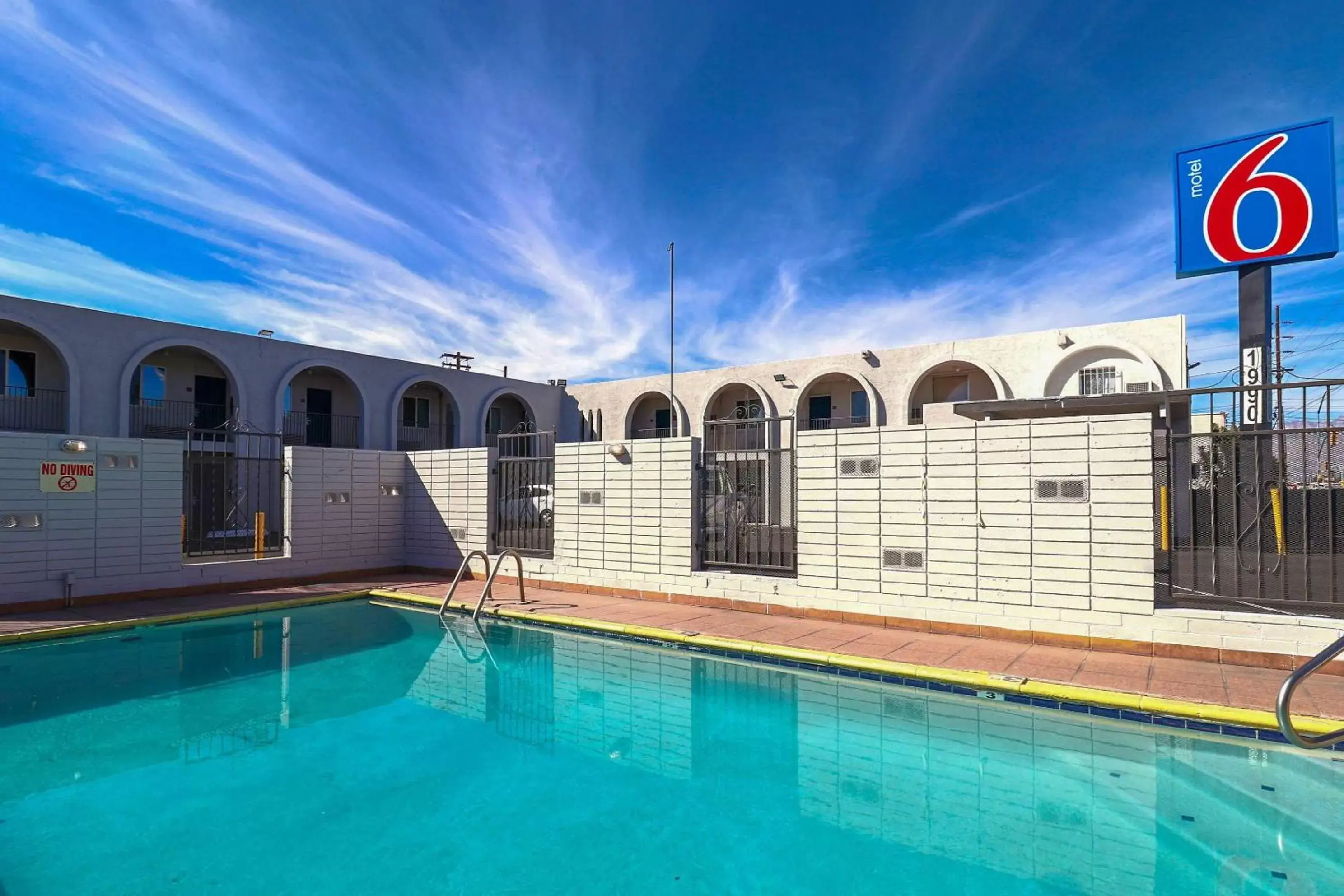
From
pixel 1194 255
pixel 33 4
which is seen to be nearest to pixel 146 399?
pixel 33 4

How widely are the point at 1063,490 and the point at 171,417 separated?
69.0ft

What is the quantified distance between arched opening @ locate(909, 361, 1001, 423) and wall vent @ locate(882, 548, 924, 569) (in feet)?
38.7

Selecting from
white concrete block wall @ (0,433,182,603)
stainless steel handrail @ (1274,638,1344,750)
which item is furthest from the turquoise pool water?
white concrete block wall @ (0,433,182,603)

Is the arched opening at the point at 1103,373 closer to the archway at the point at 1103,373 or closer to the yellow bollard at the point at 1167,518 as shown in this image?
the archway at the point at 1103,373

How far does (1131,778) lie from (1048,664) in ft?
6.66

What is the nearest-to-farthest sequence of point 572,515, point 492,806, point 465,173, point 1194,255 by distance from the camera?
point 492,806 < point 1194,255 < point 572,515 < point 465,173

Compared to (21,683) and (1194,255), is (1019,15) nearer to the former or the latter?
(1194,255)

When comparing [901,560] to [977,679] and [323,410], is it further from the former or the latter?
[323,410]

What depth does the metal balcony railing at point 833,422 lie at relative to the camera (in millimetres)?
21203

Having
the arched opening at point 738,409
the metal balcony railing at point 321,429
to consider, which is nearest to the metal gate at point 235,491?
the metal balcony railing at point 321,429

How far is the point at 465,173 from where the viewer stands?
12.6 meters

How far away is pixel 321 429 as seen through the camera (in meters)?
21.1

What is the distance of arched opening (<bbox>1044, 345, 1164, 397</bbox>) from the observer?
15703 mm

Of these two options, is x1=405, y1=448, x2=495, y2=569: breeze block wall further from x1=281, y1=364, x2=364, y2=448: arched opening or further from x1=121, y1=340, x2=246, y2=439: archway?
x1=281, y1=364, x2=364, y2=448: arched opening
